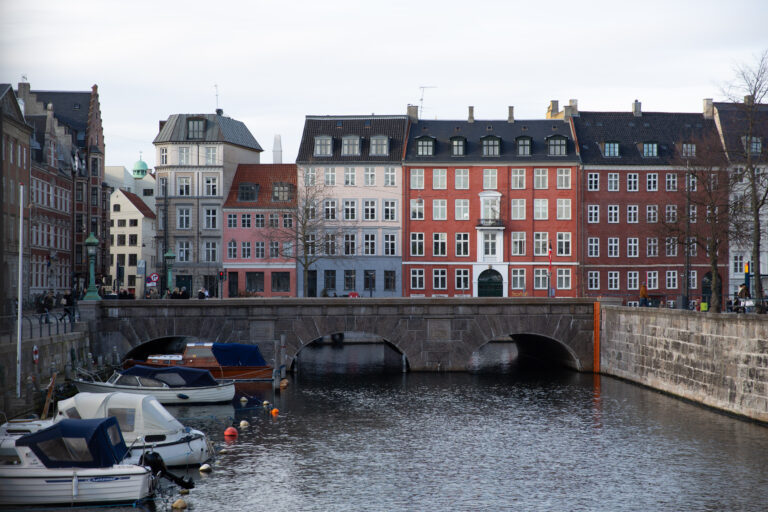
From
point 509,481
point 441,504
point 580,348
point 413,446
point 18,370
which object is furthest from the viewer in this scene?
point 580,348

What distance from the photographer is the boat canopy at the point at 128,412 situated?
106ft

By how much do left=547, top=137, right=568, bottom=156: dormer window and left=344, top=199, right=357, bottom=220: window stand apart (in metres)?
19.1

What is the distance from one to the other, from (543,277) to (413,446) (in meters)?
52.9

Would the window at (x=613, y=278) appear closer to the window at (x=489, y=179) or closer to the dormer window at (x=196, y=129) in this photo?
the window at (x=489, y=179)

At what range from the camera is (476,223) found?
286 feet

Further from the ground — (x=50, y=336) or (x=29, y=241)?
(x=29, y=241)

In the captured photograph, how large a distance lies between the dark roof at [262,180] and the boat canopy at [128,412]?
185 feet

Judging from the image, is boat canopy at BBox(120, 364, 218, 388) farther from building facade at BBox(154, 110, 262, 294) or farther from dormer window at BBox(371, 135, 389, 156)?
dormer window at BBox(371, 135, 389, 156)

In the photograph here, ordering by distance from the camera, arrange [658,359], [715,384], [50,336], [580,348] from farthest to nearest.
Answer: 1. [580,348]
2. [658,359]
3. [50,336]
4. [715,384]

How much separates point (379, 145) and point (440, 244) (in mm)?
11196

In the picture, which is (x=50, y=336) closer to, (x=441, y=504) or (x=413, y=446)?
(x=413, y=446)

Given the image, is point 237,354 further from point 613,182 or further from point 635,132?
point 635,132

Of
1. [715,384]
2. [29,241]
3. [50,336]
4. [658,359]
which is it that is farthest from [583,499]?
[29,241]

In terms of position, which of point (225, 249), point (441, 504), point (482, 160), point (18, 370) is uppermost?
point (482, 160)
